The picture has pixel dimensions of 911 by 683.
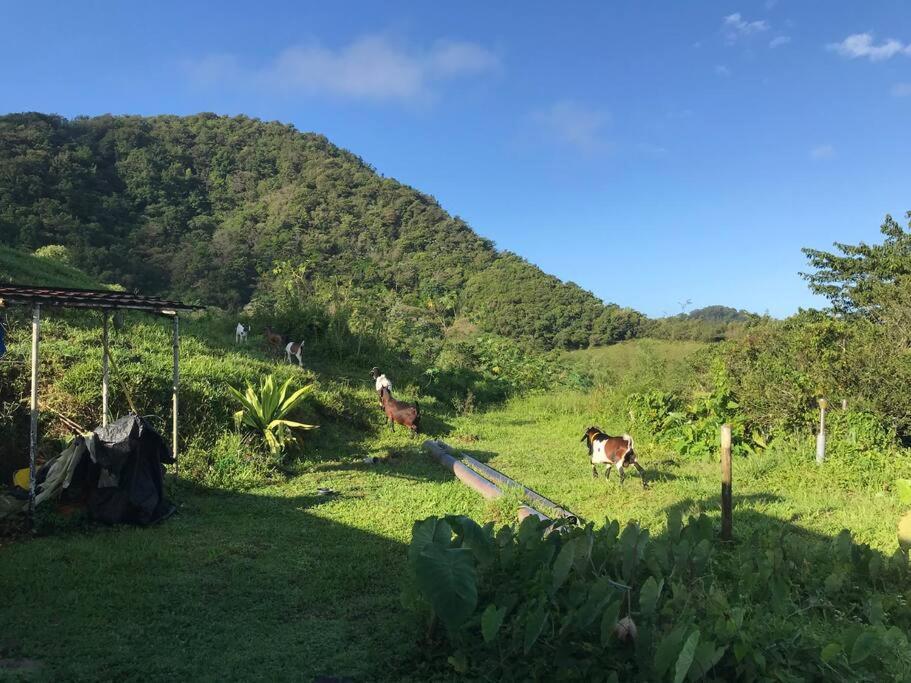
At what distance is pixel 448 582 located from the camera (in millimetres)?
2744

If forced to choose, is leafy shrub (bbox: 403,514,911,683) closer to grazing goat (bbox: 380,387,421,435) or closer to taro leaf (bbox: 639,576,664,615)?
taro leaf (bbox: 639,576,664,615)

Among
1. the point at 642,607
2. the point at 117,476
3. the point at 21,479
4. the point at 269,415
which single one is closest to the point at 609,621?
the point at 642,607

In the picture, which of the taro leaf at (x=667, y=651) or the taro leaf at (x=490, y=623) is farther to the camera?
the taro leaf at (x=490, y=623)

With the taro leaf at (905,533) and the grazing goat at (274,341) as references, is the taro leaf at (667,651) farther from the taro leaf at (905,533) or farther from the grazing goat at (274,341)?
the grazing goat at (274,341)

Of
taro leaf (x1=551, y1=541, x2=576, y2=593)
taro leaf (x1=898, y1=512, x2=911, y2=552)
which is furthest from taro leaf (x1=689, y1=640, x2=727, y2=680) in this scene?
taro leaf (x1=898, y1=512, x2=911, y2=552)

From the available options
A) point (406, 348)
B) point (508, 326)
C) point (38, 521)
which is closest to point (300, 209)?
point (508, 326)

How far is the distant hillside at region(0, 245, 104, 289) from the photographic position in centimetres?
1178

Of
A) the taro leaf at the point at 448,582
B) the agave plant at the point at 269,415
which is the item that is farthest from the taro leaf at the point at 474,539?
the agave plant at the point at 269,415

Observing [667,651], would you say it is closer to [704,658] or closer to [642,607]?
[704,658]

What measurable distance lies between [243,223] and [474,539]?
39237 millimetres

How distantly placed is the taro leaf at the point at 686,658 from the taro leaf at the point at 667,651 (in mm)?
116

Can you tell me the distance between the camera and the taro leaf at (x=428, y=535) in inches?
115

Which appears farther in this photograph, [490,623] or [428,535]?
[428,535]

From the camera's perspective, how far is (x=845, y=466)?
648cm
